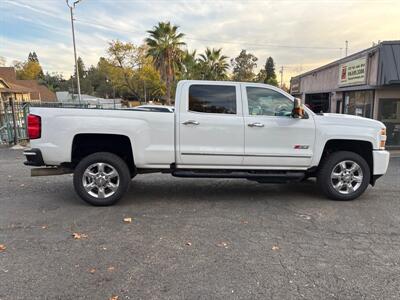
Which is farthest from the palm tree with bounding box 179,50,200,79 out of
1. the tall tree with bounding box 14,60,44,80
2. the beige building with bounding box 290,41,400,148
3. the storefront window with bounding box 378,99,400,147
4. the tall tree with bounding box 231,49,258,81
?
the tall tree with bounding box 14,60,44,80

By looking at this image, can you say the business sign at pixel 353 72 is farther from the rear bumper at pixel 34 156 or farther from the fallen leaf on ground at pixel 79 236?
the fallen leaf on ground at pixel 79 236

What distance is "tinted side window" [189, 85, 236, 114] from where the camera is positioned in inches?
216

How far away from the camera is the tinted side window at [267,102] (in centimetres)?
555

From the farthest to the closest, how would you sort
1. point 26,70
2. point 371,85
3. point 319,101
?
1. point 26,70
2. point 319,101
3. point 371,85

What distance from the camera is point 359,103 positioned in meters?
14.3

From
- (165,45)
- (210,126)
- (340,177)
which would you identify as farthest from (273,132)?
(165,45)

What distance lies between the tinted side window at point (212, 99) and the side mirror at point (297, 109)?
96 centimetres

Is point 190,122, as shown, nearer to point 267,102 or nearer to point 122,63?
point 267,102

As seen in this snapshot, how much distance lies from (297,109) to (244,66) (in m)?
52.9

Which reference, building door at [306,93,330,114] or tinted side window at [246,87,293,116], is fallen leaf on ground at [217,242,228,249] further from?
building door at [306,93,330,114]

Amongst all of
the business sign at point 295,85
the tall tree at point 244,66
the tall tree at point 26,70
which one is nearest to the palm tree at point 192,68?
the tall tree at point 244,66

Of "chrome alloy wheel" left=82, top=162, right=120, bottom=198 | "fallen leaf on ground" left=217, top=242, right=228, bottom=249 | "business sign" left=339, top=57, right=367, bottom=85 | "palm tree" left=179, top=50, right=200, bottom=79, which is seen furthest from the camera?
"palm tree" left=179, top=50, right=200, bottom=79

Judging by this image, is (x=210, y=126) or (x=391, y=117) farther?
(x=391, y=117)

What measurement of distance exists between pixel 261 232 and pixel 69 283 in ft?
7.79
